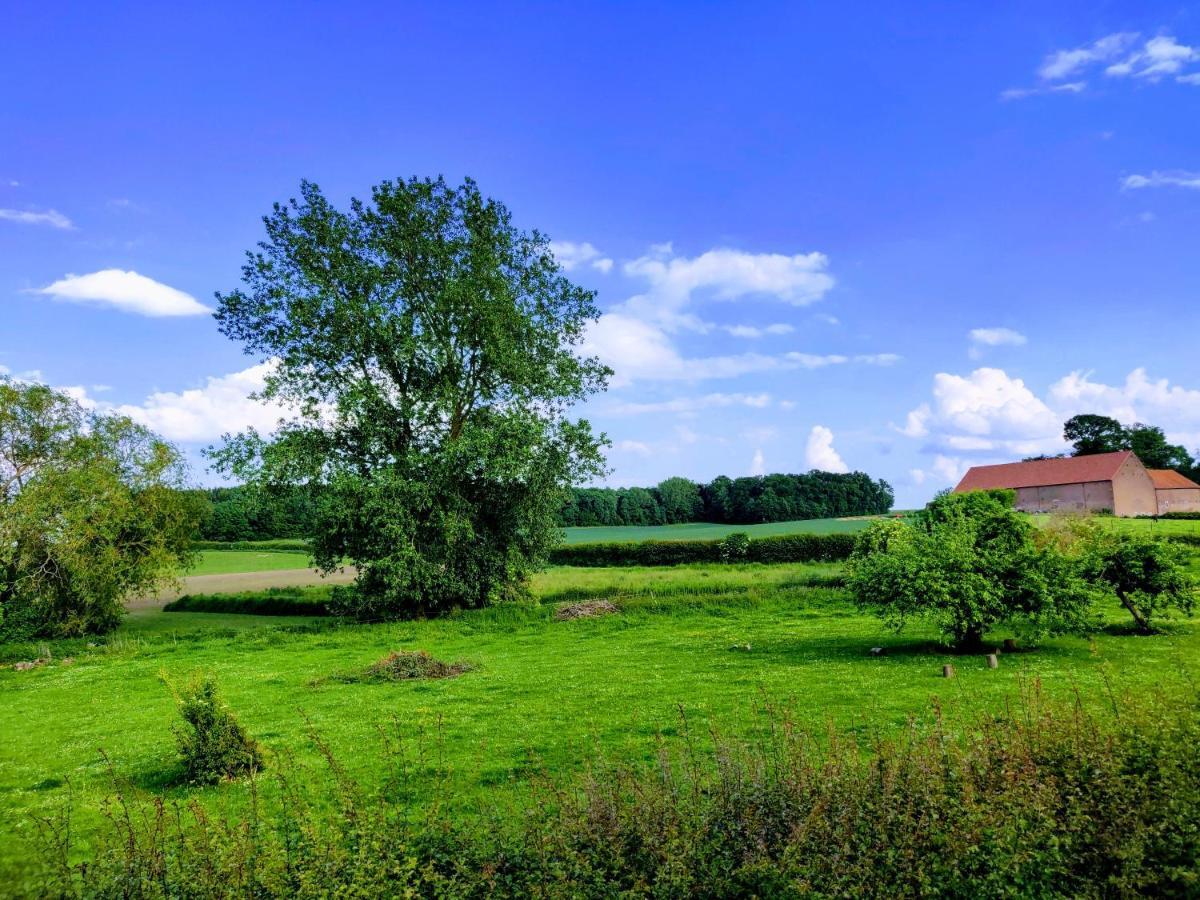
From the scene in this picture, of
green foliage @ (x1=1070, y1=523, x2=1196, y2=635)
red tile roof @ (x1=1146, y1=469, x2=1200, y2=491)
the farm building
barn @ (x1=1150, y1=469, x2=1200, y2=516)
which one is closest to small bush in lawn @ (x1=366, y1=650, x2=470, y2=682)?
green foliage @ (x1=1070, y1=523, x2=1196, y2=635)

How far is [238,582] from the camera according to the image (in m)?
48.2

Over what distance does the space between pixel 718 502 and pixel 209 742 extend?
9065cm

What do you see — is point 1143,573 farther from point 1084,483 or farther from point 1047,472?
point 1047,472

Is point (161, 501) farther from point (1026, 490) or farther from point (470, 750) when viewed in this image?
point (1026, 490)

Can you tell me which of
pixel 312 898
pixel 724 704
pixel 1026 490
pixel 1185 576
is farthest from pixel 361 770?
pixel 1026 490

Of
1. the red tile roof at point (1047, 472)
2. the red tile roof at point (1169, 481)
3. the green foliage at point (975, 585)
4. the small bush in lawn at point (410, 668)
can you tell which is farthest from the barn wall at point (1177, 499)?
the small bush in lawn at point (410, 668)

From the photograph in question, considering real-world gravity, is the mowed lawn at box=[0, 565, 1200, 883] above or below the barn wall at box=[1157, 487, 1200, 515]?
below

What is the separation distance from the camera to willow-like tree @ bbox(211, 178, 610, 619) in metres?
29.1

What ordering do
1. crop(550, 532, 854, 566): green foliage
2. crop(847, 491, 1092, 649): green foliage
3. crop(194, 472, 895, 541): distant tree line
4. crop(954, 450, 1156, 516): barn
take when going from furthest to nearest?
crop(194, 472, 895, 541): distant tree line → crop(954, 450, 1156, 516): barn → crop(550, 532, 854, 566): green foliage → crop(847, 491, 1092, 649): green foliage

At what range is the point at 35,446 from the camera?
30.4 meters

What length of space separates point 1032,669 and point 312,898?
509 inches

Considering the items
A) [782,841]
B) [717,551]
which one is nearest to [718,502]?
[717,551]

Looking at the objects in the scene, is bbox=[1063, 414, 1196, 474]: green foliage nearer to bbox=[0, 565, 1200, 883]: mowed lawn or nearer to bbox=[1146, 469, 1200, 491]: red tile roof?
bbox=[1146, 469, 1200, 491]: red tile roof

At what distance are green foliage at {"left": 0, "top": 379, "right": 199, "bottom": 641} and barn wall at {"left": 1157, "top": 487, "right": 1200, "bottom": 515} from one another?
320ft
